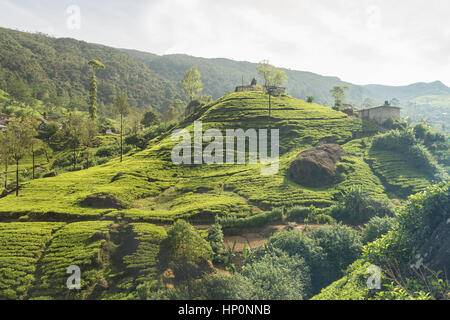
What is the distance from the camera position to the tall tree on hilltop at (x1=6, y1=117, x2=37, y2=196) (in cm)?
2545

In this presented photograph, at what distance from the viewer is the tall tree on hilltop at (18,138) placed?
25.5m

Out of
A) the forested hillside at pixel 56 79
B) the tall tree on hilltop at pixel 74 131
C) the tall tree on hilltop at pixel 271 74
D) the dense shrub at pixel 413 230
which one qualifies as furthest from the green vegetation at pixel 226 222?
the forested hillside at pixel 56 79

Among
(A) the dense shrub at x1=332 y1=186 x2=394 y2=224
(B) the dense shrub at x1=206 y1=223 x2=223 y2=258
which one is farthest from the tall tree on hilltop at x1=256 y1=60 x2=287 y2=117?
(B) the dense shrub at x1=206 y1=223 x2=223 y2=258

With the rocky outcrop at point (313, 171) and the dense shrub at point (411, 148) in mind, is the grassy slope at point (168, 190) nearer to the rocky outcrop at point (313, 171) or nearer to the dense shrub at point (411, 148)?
the rocky outcrop at point (313, 171)

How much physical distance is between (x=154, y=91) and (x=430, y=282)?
205 meters

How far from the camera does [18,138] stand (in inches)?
1030

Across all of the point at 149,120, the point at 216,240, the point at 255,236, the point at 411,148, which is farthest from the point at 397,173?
the point at 149,120

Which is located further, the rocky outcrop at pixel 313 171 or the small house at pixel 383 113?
the small house at pixel 383 113

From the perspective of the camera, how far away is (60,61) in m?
162

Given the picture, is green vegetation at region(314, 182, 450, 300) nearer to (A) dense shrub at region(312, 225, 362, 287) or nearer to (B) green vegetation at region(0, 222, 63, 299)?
(A) dense shrub at region(312, 225, 362, 287)
